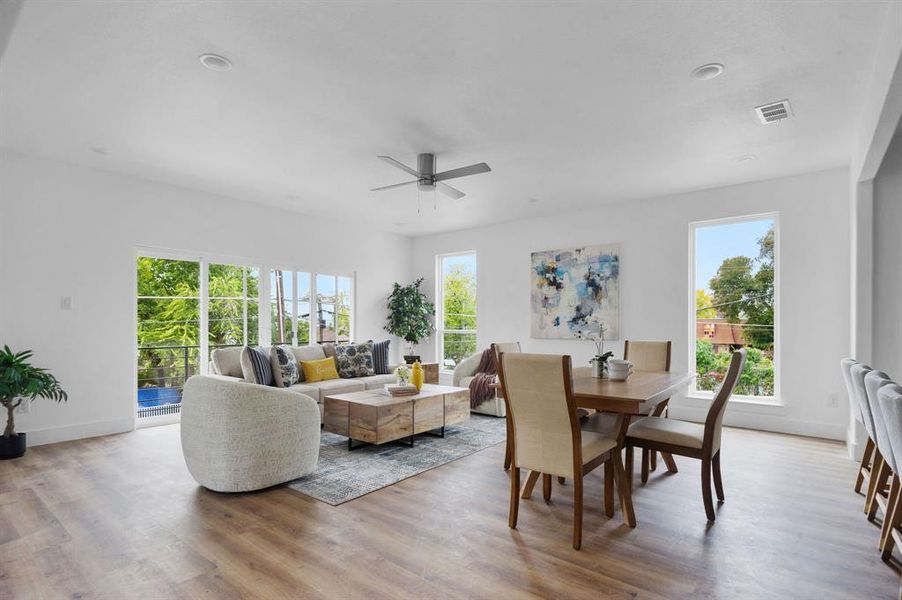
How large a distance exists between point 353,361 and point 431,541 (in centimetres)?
351

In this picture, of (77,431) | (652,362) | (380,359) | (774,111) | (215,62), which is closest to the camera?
(215,62)

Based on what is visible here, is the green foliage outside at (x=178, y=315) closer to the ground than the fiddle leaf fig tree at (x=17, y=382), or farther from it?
farther from it

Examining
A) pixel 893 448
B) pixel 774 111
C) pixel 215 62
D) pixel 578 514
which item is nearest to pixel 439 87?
pixel 215 62

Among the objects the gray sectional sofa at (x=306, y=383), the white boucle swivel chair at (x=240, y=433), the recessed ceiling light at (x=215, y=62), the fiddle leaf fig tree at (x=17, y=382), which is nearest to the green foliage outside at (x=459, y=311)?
the gray sectional sofa at (x=306, y=383)

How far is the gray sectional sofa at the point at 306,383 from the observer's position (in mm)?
4984

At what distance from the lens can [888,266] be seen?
12.9 feet

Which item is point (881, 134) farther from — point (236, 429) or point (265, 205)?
point (265, 205)

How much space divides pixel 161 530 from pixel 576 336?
4.95 metres

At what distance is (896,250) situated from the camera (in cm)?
391

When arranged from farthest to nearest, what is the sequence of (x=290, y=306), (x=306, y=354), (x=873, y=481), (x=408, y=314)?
(x=408, y=314) < (x=290, y=306) < (x=306, y=354) < (x=873, y=481)

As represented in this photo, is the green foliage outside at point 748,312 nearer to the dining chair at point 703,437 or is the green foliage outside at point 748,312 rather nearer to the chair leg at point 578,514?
the dining chair at point 703,437

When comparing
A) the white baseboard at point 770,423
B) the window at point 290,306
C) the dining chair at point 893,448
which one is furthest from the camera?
the window at point 290,306

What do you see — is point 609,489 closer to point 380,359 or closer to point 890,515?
point 890,515

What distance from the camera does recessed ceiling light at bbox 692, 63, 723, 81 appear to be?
2.76 metres
